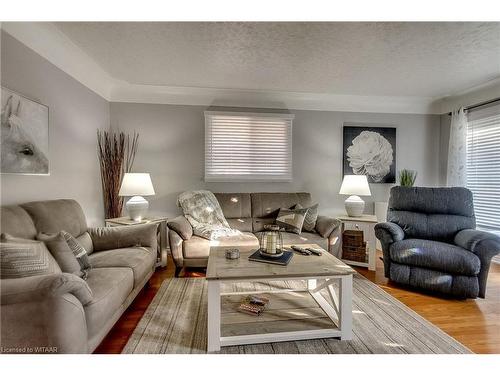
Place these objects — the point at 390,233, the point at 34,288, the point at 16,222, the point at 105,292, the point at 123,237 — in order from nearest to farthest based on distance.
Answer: the point at 34,288, the point at 105,292, the point at 16,222, the point at 123,237, the point at 390,233

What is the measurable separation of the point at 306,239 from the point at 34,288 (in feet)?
8.10

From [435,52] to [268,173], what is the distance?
2.36 meters

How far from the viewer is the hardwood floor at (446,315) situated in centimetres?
166

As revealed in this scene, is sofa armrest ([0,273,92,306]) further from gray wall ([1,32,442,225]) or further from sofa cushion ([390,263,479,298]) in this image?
A: sofa cushion ([390,263,479,298])

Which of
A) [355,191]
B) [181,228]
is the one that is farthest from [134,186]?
[355,191]

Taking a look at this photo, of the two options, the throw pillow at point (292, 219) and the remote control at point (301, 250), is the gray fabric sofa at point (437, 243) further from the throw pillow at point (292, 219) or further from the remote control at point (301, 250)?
the remote control at point (301, 250)

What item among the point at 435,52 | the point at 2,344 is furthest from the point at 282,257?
the point at 435,52

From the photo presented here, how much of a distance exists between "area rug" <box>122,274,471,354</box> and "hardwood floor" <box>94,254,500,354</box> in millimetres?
85

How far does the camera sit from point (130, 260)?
2004mm

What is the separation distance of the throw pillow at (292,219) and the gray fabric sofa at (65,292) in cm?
164

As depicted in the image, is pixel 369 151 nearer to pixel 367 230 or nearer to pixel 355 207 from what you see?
pixel 355 207

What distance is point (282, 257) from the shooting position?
1873 mm

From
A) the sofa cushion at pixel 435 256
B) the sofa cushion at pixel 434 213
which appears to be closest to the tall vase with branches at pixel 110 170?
the sofa cushion at pixel 435 256
